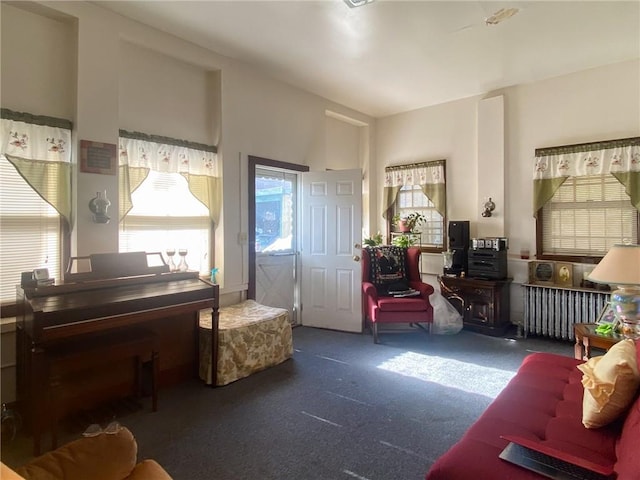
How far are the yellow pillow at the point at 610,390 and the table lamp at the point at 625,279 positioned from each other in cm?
83

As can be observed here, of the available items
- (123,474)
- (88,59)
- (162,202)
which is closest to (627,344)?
(123,474)

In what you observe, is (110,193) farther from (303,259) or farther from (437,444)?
(437,444)

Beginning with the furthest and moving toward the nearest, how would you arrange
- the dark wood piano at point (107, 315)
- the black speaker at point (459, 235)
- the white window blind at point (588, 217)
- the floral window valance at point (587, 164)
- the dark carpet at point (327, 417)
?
the black speaker at point (459, 235) < the white window blind at point (588, 217) < the floral window valance at point (587, 164) < the dark wood piano at point (107, 315) < the dark carpet at point (327, 417)

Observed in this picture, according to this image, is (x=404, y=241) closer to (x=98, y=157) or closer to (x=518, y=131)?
(x=518, y=131)

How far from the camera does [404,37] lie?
330 cm

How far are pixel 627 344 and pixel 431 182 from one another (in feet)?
11.9

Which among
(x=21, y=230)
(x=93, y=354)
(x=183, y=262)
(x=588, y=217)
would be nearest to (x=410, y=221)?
(x=588, y=217)

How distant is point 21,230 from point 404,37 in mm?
3419

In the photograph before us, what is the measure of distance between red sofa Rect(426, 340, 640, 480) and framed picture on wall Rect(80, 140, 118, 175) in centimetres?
297

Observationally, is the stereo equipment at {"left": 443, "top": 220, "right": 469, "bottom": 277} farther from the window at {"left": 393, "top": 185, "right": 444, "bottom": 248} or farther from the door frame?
the door frame

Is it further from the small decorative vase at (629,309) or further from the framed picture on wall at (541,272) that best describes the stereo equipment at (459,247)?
the small decorative vase at (629,309)

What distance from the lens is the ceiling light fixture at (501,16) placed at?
2893 mm

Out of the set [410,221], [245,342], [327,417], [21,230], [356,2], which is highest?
[356,2]

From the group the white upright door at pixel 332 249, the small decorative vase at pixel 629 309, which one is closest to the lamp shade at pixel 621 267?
the small decorative vase at pixel 629 309
